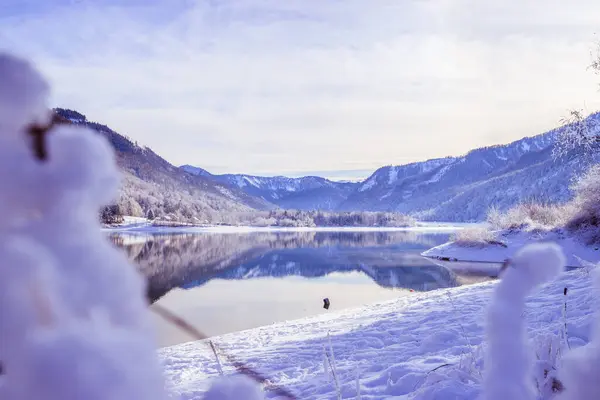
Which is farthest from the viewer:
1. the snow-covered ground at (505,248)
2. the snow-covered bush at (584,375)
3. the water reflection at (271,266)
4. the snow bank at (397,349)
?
the water reflection at (271,266)

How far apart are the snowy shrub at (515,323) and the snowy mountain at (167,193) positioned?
7198 centimetres

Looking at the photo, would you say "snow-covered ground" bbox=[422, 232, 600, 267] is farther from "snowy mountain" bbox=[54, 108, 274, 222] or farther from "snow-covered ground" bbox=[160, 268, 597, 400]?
"snowy mountain" bbox=[54, 108, 274, 222]

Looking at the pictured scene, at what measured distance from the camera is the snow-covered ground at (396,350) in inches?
128

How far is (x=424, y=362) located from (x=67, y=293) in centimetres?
486

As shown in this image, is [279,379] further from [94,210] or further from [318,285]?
[318,285]

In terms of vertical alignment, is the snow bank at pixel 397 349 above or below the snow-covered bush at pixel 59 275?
below

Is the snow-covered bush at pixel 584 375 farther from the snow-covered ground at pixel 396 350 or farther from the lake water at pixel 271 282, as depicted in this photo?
the lake water at pixel 271 282

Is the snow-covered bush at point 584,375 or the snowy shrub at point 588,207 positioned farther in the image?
the snowy shrub at point 588,207

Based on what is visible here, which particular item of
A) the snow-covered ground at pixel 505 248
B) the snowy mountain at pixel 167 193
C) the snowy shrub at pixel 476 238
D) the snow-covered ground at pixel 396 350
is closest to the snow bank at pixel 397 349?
the snow-covered ground at pixel 396 350

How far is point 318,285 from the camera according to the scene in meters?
24.4

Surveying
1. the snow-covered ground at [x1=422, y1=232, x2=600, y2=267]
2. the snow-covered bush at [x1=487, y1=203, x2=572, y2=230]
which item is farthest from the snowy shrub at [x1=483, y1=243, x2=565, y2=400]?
the snow-covered bush at [x1=487, y1=203, x2=572, y2=230]

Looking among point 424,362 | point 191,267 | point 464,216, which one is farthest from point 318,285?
point 464,216

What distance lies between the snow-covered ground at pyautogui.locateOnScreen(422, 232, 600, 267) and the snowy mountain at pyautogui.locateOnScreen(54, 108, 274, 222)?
50245 mm

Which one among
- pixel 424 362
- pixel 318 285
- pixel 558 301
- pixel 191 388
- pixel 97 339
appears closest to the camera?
pixel 97 339
